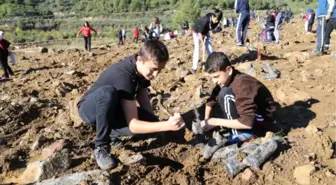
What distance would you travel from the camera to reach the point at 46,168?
133 inches

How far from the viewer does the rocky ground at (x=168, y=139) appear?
11.1ft

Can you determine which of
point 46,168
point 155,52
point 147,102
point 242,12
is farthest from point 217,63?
point 242,12

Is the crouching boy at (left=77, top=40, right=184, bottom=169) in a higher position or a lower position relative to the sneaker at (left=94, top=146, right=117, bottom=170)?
higher

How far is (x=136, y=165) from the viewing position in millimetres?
3473

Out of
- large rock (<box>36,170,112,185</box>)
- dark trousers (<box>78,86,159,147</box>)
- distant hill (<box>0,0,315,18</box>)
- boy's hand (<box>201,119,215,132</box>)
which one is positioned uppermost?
distant hill (<box>0,0,315,18</box>)

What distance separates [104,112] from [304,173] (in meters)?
1.77

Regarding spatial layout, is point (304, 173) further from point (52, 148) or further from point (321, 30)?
point (321, 30)

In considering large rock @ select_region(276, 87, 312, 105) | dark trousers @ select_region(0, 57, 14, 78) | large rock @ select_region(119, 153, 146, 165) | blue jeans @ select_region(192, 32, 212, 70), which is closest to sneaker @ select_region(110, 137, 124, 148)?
large rock @ select_region(119, 153, 146, 165)

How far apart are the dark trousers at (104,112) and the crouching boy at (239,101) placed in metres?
0.84

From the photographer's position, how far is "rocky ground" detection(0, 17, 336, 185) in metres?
3.38

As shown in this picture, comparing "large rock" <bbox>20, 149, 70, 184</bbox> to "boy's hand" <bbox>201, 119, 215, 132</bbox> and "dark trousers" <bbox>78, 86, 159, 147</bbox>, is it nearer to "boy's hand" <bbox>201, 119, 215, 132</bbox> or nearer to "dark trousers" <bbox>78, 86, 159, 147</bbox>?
"dark trousers" <bbox>78, 86, 159, 147</bbox>

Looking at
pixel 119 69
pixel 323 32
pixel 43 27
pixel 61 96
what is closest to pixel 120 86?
pixel 119 69

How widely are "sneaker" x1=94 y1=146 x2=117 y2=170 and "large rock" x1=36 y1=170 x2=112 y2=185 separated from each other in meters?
0.15

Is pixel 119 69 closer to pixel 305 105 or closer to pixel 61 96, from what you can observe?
pixel 305 105
